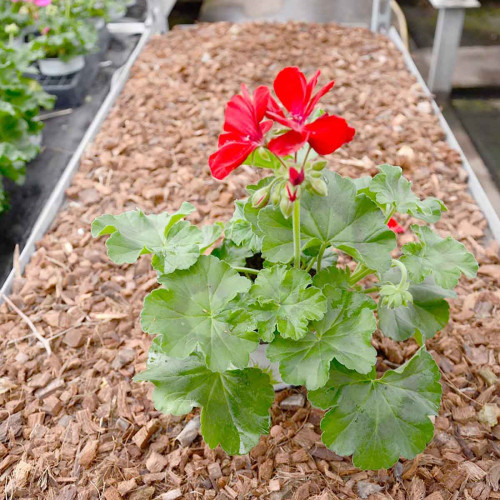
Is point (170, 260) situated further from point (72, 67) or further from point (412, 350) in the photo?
point (72, 67)

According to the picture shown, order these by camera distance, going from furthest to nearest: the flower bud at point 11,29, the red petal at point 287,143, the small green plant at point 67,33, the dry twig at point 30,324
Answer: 1. the small green plant at point 67,33
2. the flower bud at point 11,29
3. the dry twig at point 30,324
4. the red petal at point 287,143

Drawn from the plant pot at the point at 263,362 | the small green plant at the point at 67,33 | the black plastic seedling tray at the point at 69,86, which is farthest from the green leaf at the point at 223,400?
the small green plant at the point at 67,33

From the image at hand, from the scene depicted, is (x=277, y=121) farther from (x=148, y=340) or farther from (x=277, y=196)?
(x=148, y=340)

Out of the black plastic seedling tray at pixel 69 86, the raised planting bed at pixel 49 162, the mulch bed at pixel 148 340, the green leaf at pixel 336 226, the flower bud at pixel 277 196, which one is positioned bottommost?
the raised planting bed at pixel 49 162

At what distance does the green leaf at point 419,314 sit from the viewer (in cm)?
137

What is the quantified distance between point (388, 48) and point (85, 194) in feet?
6.36

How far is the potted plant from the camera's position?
3.02 metres

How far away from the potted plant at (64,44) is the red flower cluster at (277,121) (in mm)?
2247

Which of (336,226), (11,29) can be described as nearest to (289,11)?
(11,29)

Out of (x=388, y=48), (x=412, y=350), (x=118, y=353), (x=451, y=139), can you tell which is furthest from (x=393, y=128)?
(x=118, y=353)

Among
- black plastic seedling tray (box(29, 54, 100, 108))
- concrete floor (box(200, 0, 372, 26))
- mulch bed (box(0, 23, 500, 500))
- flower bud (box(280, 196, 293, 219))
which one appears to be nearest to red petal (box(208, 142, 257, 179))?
flower bud (box(280, 196, 293, 219))

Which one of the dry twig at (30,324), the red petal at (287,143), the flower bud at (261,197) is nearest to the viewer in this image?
the red petal at (287,143)

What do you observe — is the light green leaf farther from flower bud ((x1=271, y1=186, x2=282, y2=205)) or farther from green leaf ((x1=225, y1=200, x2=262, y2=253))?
flower bud ((x1=271, y1=186, x2=282, y2=205))

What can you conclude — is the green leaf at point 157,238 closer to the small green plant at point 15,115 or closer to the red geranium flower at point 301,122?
the red geranium flower at point 301,122
